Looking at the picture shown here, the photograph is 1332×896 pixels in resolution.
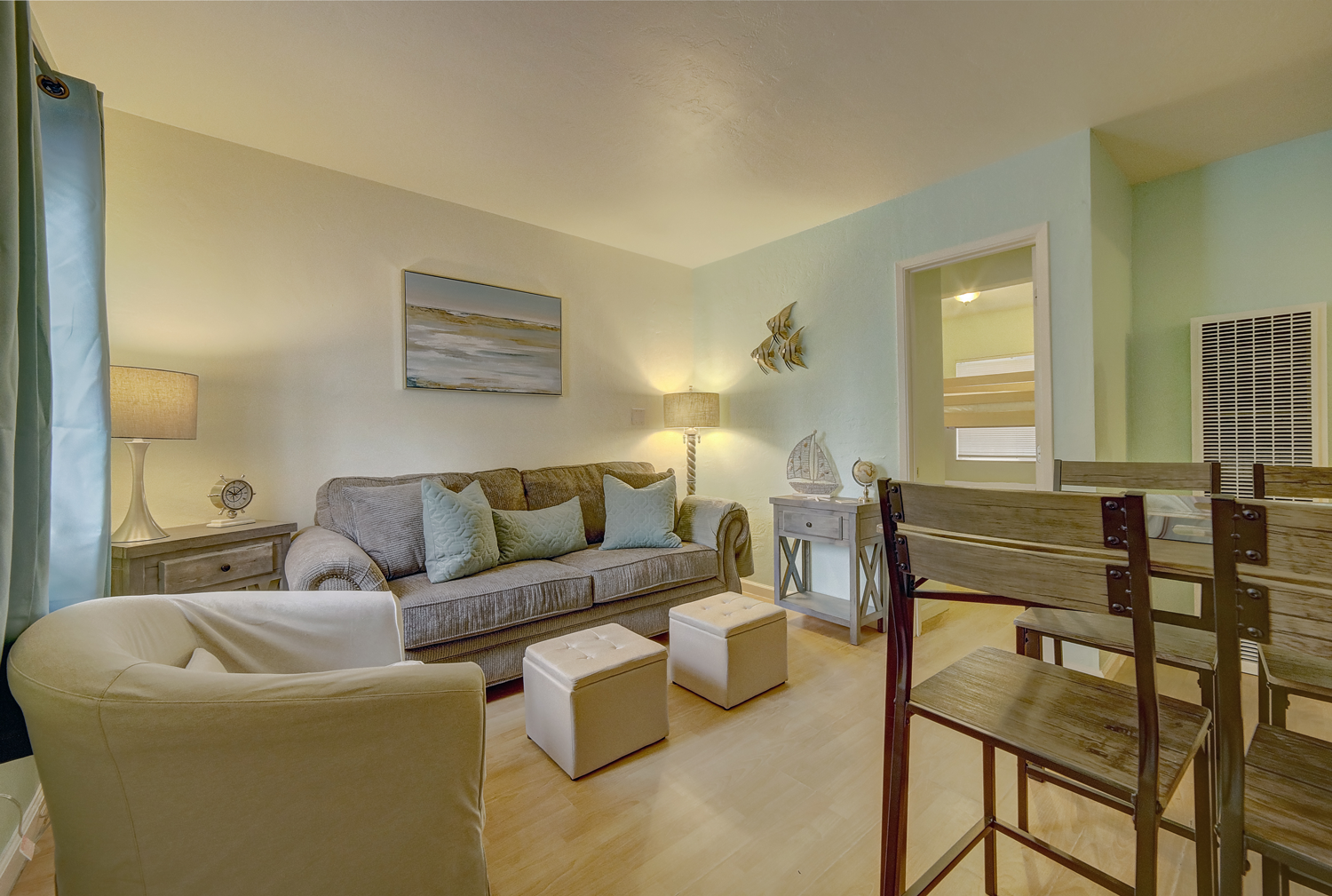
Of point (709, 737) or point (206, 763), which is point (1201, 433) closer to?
point (709, 737)

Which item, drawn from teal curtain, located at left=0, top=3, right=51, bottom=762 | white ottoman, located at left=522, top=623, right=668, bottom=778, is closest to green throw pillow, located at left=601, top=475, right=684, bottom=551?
white ottoman, located at left=522, top=623, right=668, bottom=778

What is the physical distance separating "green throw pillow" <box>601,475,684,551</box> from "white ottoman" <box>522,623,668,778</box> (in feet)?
3.49

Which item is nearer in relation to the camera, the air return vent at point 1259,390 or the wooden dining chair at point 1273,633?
the wooden dining chair at point 1273,633

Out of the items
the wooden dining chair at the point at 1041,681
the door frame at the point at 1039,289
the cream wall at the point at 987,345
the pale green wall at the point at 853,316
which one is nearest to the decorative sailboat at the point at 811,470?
the pale green wall at the point at 853,316

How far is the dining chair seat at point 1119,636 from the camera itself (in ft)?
4.35

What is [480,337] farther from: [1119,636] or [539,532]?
[1119,636]

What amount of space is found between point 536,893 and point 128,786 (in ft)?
3.11

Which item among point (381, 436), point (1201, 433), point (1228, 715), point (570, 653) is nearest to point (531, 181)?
point (381, 436)

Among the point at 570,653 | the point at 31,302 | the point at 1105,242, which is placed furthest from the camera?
the point at 1105,242

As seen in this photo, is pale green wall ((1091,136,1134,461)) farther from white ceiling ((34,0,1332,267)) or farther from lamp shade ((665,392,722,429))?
lamp shade ((665,392,722,429))

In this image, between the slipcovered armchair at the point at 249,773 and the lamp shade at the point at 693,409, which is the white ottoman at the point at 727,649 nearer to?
the slipcovered armchair at the point at 249,773

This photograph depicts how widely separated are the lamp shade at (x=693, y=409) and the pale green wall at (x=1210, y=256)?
7.84 ft

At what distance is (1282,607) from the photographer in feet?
2.44

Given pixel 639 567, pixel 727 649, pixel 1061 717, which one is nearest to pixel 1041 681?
pixel 1061 717
